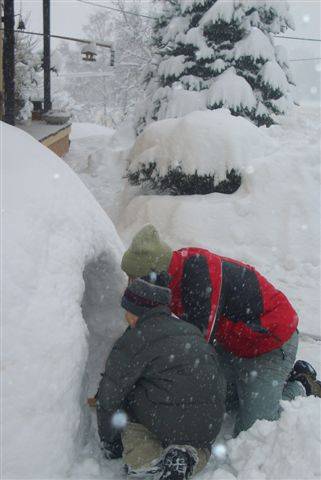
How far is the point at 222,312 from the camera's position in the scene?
310 centimetres

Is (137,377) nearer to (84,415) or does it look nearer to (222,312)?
(84,415)

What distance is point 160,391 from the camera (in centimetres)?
246

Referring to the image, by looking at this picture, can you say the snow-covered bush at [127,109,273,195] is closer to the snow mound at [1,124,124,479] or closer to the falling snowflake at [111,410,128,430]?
the snow mound at [1,124,124,479]

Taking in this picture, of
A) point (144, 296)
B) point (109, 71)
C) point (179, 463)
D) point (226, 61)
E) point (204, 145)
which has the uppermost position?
point (226, 61)

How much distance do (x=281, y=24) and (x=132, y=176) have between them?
8042 mm

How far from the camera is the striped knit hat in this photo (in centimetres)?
253

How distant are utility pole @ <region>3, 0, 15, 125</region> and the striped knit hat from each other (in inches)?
263

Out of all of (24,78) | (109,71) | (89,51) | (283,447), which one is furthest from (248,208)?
(109,71)

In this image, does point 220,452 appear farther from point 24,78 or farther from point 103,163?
point 24,78

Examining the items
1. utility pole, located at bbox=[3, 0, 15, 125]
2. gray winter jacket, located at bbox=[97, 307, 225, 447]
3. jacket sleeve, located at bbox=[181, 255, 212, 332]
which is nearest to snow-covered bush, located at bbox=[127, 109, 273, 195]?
utility pole, located at bbox=[3, 0, 15, 125]

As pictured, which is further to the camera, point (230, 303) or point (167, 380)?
point (230, 303)

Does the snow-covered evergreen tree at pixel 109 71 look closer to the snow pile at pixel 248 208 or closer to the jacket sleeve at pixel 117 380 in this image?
the snow pile at pixel 248 208

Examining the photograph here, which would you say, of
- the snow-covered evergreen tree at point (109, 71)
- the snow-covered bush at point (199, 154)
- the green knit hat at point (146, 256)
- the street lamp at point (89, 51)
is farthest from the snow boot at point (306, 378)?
the snow-covered evergreen tree at point (109, 71)

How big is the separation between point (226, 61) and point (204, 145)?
250 inches
